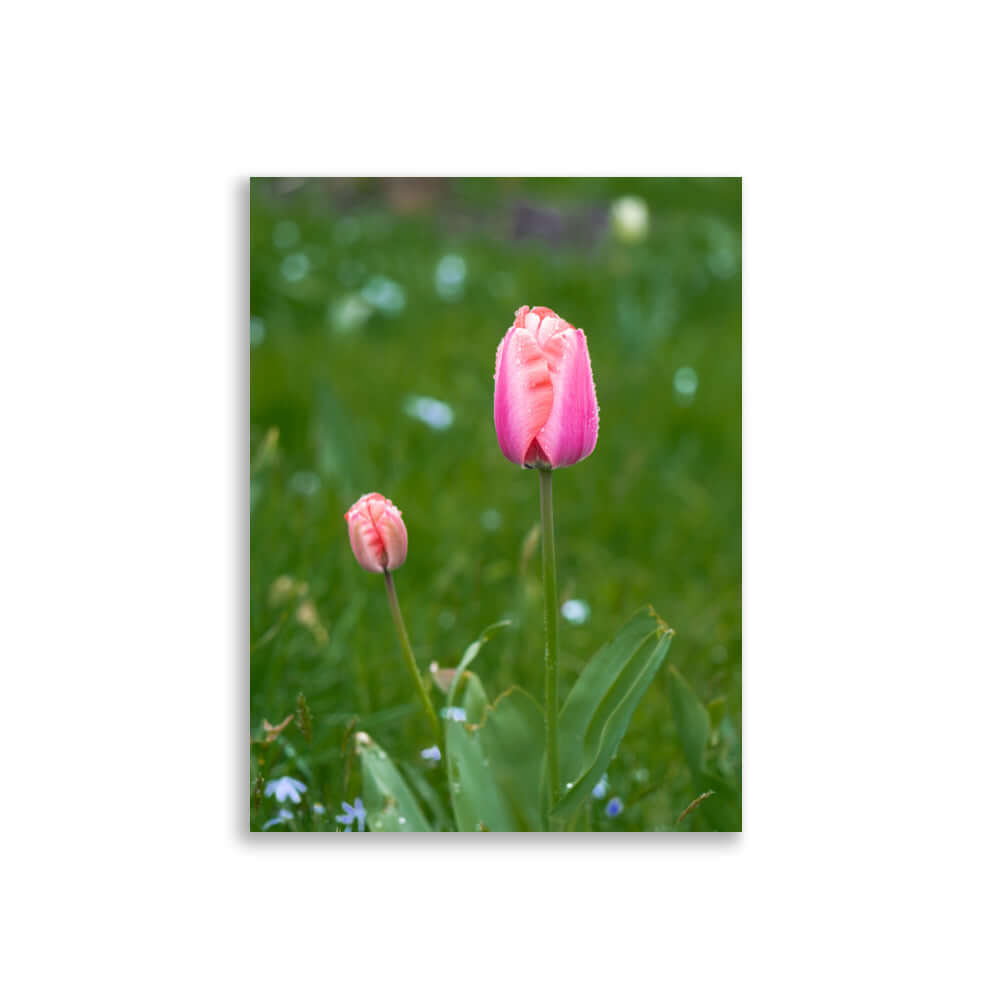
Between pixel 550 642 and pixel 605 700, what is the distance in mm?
99

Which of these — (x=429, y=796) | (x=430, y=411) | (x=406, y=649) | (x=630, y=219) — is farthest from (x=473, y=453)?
(x=406, y=649)

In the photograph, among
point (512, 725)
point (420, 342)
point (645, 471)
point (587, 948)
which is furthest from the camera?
point (420, 342)

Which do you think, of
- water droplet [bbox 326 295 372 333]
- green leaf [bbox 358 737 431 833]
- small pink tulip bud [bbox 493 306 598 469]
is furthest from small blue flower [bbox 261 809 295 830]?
water droplet [bbox 326 295 372 333]

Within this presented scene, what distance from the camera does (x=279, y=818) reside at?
1423 mm

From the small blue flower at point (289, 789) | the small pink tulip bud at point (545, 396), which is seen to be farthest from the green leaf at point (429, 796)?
the small pink tulip bud at point (545, 396)

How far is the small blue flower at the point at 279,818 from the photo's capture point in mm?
1412

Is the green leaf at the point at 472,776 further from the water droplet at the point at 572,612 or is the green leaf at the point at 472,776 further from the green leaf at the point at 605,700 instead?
the water droplet at the point at 572,612

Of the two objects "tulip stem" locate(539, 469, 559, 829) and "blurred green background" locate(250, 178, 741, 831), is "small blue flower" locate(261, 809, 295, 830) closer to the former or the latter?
"blurred green background" locate(250, 178, 741, 831)
